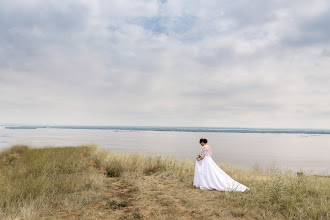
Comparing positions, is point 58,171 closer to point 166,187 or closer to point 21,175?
point 21,175

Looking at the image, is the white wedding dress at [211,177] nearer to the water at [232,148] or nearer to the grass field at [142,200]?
the grass field at [142,200]

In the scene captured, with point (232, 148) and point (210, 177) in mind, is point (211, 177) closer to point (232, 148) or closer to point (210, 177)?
point (210, 177)

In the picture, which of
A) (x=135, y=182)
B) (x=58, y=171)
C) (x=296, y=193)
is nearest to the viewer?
(x=296, y=193)

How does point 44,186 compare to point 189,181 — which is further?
point 189,181

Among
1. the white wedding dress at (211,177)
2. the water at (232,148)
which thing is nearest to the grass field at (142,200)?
the white wedding dress at (211,177)

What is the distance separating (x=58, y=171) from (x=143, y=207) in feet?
20.9

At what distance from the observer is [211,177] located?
969 cm

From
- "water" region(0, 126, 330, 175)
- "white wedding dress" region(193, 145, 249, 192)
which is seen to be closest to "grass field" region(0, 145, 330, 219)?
"white wedding dress" region(193, 145, 249, 192)

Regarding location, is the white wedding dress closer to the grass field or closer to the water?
the grass field

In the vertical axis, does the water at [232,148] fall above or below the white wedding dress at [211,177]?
below

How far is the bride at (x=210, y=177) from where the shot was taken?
9328mm

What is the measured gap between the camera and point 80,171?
12008 mm

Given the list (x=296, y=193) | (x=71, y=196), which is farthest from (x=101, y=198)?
(x=296, y=193)

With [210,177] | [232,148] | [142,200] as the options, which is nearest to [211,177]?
[210,177]
